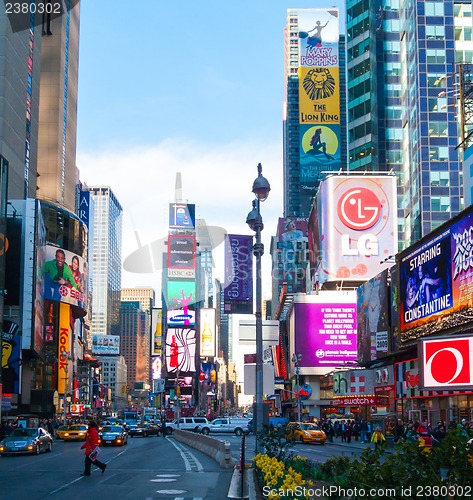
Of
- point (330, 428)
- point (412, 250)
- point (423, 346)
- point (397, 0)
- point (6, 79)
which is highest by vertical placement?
point (397, 0)

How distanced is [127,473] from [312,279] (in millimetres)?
91203

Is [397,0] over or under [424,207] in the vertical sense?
over

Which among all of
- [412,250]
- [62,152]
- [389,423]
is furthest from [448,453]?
[62,152]

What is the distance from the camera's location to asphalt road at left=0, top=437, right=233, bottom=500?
19109 millimetres

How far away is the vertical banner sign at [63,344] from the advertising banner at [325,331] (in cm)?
3827

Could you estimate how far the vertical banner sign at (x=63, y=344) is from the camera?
118 metres

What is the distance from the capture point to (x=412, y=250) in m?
53.5

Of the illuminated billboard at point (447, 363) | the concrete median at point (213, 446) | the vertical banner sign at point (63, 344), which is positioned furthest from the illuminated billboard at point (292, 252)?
the illuminated billboard at point (447, 363)

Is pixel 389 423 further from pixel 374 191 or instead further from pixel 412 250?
pixel 374 191

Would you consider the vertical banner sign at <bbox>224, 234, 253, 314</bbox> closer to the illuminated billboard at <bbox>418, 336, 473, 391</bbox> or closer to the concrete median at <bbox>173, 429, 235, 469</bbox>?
the concrete median at <bbox>173, 429, 235, 469</bbox>

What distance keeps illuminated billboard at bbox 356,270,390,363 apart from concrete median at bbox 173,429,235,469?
18836mm

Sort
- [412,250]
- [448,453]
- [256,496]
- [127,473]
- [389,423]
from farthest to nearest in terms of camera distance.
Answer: [389,423]
[412,250]
[127,473]
[256,496]
[448,453]

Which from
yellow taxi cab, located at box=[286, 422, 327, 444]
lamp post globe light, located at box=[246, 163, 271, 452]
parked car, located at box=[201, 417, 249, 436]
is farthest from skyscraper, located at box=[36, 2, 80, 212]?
lamp post globe light, located at box=[246, 163, 271, 452]

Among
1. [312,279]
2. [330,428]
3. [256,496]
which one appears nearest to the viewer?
[256,496]
